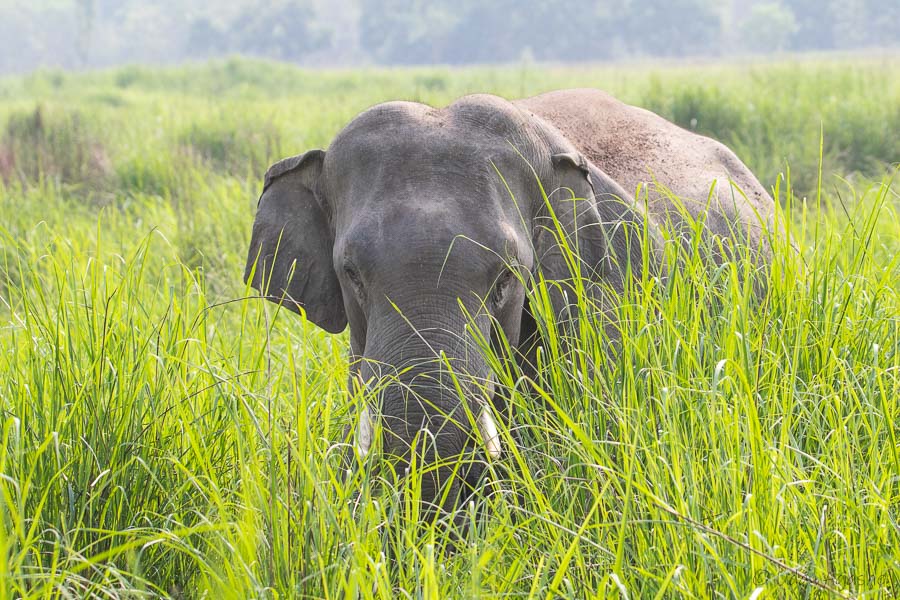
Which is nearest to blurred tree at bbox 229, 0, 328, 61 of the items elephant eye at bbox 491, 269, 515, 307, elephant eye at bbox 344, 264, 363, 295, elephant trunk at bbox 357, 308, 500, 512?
elephant eye at bbox 344, 264, 363, 295

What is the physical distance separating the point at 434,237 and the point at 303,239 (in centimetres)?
88

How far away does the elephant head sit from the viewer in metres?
2.89

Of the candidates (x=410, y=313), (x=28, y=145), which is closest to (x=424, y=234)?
(x=410, y=313)

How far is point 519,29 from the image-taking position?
8719 centimetres

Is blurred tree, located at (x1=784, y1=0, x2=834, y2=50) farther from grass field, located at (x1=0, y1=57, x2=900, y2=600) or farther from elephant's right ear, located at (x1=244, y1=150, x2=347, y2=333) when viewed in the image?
grass field, located at (x1=0, y1=57, x2=900, y2=600)

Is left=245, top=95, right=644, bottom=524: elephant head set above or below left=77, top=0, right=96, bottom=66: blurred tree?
above

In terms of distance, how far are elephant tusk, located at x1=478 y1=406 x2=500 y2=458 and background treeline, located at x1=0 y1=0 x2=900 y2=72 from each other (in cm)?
7607

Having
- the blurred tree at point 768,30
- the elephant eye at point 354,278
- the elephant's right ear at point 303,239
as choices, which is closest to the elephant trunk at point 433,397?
the elephant eye at point 354,278

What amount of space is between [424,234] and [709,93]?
31.0ft

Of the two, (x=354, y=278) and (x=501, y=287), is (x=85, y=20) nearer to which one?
(x=354, y=278)

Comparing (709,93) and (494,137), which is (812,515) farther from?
(709,93)

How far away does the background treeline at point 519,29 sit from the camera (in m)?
84.9

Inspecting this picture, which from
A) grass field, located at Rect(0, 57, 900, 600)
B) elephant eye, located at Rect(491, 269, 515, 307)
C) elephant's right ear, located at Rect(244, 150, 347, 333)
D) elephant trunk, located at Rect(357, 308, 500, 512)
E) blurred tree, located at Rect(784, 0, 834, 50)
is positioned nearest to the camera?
grass field, located at Rect(0, 57, 900, 600)

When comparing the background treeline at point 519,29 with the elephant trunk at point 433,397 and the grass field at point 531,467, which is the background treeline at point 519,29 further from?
the elephant trunk at point 433,397
